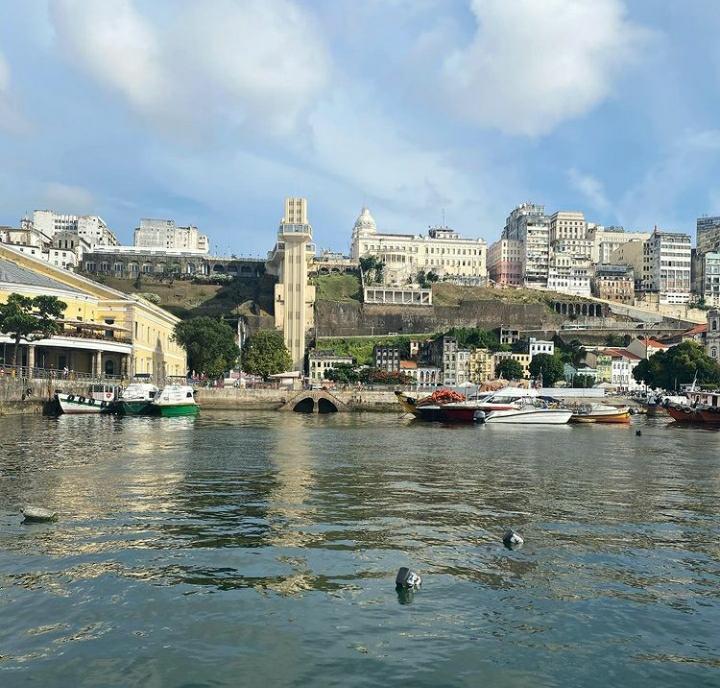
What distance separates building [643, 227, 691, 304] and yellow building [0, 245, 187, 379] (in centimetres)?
12089

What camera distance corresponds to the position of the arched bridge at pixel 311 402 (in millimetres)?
78500

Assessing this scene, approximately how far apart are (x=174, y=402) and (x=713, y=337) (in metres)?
92.3

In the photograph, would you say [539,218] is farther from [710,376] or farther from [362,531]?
[362,531]

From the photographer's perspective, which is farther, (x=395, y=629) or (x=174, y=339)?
(x=174, y=339)

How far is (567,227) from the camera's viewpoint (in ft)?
614

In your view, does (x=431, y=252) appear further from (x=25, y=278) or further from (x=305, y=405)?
(x=25, y=278)

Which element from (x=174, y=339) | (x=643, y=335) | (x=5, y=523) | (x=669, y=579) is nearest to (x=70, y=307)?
(x=174, y=339)

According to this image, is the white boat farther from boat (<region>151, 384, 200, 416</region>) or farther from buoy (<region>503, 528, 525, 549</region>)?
buoy (<region>503, 528, 525, 549</region>)

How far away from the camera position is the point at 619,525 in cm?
1652

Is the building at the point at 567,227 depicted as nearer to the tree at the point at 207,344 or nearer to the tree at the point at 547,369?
the tree at the point at 547,369

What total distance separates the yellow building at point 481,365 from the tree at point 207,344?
46971 mm

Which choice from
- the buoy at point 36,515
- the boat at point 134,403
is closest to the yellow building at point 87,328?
the boat at point 134,403

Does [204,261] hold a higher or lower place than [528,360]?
higher

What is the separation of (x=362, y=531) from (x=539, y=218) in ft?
594
